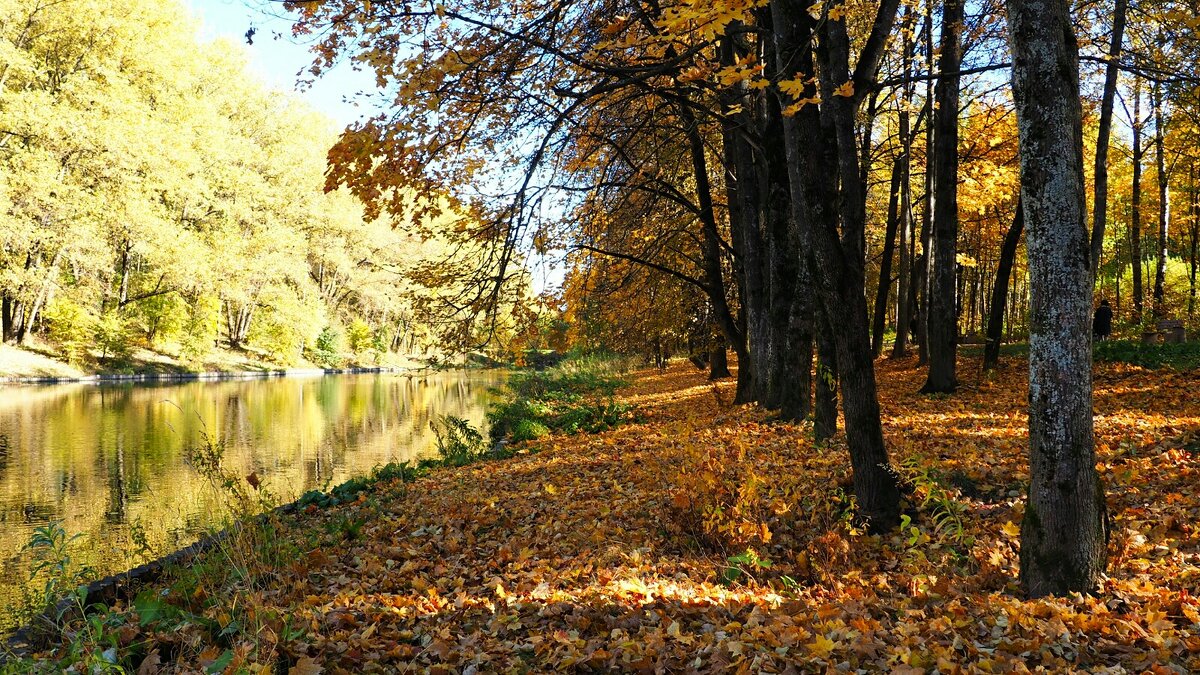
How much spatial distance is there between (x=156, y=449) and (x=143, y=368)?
2042 centimetres

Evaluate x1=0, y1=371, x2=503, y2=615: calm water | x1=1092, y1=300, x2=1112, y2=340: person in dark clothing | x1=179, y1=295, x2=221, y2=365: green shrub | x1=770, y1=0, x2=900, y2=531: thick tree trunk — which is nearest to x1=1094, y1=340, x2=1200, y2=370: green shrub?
x1=1092, y1=300, x2=1112, y2=340: person in dark clothing

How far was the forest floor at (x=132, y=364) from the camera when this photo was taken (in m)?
25.3

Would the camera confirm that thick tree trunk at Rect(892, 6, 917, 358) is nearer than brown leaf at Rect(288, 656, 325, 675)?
No

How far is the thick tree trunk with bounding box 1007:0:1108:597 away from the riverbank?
18162 mm

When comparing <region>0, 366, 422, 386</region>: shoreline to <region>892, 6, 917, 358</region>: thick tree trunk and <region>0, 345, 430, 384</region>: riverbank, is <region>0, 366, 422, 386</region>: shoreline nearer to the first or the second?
<region>0, 345, 430, 384</region>: riverbank

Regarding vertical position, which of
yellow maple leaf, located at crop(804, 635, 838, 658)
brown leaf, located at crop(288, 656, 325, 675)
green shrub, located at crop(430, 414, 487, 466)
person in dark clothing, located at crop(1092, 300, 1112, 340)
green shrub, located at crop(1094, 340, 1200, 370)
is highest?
person in dark clothing, located at crop(1092, 300, 1112, 340)

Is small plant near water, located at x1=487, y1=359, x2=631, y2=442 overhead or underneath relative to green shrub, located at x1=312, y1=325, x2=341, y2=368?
underneath

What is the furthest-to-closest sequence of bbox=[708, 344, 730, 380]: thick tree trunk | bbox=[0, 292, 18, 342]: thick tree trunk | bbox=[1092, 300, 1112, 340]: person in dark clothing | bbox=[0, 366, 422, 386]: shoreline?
bbox=[0, 292, 18, 342]: thick tree trunk < bbox=[0, 366, 422, 386]: shoreline < bbox=[708, 344, 730, 380]: thick tree trunk < bbox=[1092, 300, 1112, 340]: person in dark clothing

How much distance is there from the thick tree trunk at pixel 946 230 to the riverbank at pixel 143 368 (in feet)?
44.9

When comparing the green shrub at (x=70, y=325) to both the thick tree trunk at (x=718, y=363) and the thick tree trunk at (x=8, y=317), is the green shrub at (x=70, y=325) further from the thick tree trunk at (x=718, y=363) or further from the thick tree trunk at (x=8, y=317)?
the thick tree trunk at (x=718, y=363)

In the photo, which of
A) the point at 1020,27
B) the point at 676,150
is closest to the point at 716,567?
the point at 1020,27

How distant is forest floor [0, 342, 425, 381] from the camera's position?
25344mm

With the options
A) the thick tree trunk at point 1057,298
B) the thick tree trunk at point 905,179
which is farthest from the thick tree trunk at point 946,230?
the thick tree trunk at point 1057,298

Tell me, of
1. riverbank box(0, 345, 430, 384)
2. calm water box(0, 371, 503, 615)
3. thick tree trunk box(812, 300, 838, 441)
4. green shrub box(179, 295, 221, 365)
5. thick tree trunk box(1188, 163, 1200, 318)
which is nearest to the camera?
thick tree trunk box(812, 300, 838, 441)
